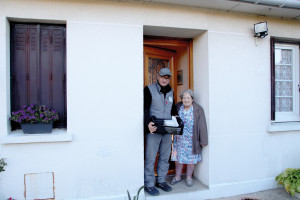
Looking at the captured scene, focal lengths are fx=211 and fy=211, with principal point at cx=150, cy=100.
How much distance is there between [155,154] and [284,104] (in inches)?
108

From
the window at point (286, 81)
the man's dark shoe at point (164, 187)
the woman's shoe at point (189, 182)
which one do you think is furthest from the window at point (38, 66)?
the window at point (286, 81)

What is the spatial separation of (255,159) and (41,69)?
12.5 feet

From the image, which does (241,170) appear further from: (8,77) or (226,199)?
(8,77)

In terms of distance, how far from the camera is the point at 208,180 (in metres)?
3.50

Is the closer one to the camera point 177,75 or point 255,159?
point 255,159

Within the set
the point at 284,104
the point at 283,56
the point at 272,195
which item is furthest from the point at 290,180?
the point at 283,56

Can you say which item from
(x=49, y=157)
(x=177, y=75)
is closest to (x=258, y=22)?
(x=177, y=75)

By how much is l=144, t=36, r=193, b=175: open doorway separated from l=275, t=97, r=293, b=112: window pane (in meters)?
1.71

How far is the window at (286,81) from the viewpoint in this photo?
4.04m

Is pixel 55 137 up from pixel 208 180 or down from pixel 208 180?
up

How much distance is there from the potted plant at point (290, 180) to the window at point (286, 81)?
95cm

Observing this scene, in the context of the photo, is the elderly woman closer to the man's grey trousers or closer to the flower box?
the man's grey trousers

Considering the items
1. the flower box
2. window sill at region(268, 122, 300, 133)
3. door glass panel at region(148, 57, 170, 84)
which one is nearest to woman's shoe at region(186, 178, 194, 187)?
window sill at region(268, 122, 300, 133)

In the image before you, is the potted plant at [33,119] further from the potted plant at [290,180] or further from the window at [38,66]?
the potted plant at [290,180]
